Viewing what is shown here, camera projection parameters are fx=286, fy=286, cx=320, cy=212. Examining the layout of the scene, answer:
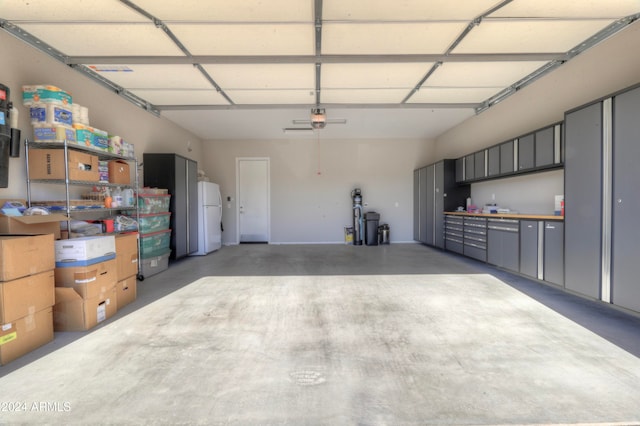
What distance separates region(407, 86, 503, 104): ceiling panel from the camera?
4461mm

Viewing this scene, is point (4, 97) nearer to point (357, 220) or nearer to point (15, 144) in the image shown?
point (15, 144)

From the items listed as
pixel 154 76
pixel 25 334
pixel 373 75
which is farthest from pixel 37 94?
pixel 373 75

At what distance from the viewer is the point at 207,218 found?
6.45m

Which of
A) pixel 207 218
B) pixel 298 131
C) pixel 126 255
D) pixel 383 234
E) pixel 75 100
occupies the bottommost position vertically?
pixel 383 234

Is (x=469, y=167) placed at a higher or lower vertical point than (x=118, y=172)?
higher


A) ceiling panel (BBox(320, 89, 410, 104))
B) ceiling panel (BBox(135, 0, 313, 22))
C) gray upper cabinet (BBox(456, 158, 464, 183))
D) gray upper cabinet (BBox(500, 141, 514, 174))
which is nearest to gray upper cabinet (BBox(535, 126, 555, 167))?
gray upper cabinet (BBox(500, 141, 514, 174))

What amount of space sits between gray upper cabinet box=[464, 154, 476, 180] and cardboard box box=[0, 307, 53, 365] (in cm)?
651

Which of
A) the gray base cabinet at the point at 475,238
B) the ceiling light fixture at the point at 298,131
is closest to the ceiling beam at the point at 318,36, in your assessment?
the ceiling light fixture at the point at 298,131

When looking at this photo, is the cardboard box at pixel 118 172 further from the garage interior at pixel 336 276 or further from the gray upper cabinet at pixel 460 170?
the gray upper cabinet at pixel 460 170

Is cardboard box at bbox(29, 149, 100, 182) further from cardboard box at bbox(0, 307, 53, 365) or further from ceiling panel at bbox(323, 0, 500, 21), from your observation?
ceiling panel at bbox(323, 0, 500, 21)

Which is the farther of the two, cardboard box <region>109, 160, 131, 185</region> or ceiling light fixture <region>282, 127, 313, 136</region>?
ceiling light fixture <region>282, 127, 313, 136</region>

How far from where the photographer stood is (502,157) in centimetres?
485

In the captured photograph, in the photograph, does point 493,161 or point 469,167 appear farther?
point 469,167

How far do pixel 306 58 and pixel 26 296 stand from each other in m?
3.39
